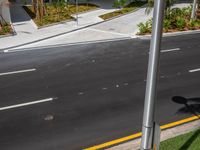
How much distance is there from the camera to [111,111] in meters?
10.4

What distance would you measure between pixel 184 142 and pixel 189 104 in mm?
3085

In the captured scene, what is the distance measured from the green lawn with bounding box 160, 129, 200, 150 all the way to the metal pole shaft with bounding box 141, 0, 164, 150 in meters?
3.01

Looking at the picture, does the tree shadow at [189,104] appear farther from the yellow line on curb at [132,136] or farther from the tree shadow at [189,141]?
the tree shadow at [189,141]

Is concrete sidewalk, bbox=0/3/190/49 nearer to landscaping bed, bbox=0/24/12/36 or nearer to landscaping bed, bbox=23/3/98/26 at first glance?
landscaping bed, bbox=0/24/12/36

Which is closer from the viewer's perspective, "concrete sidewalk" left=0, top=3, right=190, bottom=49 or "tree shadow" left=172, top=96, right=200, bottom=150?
"tree shadow" left=172, top=96, right=200, bottom=150

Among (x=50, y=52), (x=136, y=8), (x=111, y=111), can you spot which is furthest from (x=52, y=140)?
(x=136, y=8)

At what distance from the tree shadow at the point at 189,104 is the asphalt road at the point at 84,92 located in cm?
4

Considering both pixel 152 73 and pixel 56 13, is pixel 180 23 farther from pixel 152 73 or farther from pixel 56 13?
pixel 152 73

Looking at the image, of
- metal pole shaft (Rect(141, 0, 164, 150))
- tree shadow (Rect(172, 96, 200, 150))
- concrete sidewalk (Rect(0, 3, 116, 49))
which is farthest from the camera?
concrete sidewalk (Rect(0, 3, 116, 49))

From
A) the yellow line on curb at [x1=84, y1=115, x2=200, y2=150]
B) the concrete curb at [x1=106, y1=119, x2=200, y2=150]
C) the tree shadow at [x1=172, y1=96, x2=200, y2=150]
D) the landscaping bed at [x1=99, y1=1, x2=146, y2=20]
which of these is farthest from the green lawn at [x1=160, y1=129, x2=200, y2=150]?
the landscaping bed at [x1=99, y1=1, x2=146, y2=20]

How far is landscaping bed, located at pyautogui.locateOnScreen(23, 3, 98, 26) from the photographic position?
25.9m

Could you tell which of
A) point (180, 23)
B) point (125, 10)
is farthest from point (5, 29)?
point (125, 10)

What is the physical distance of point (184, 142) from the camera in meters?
8.13

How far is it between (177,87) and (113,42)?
8.42m
